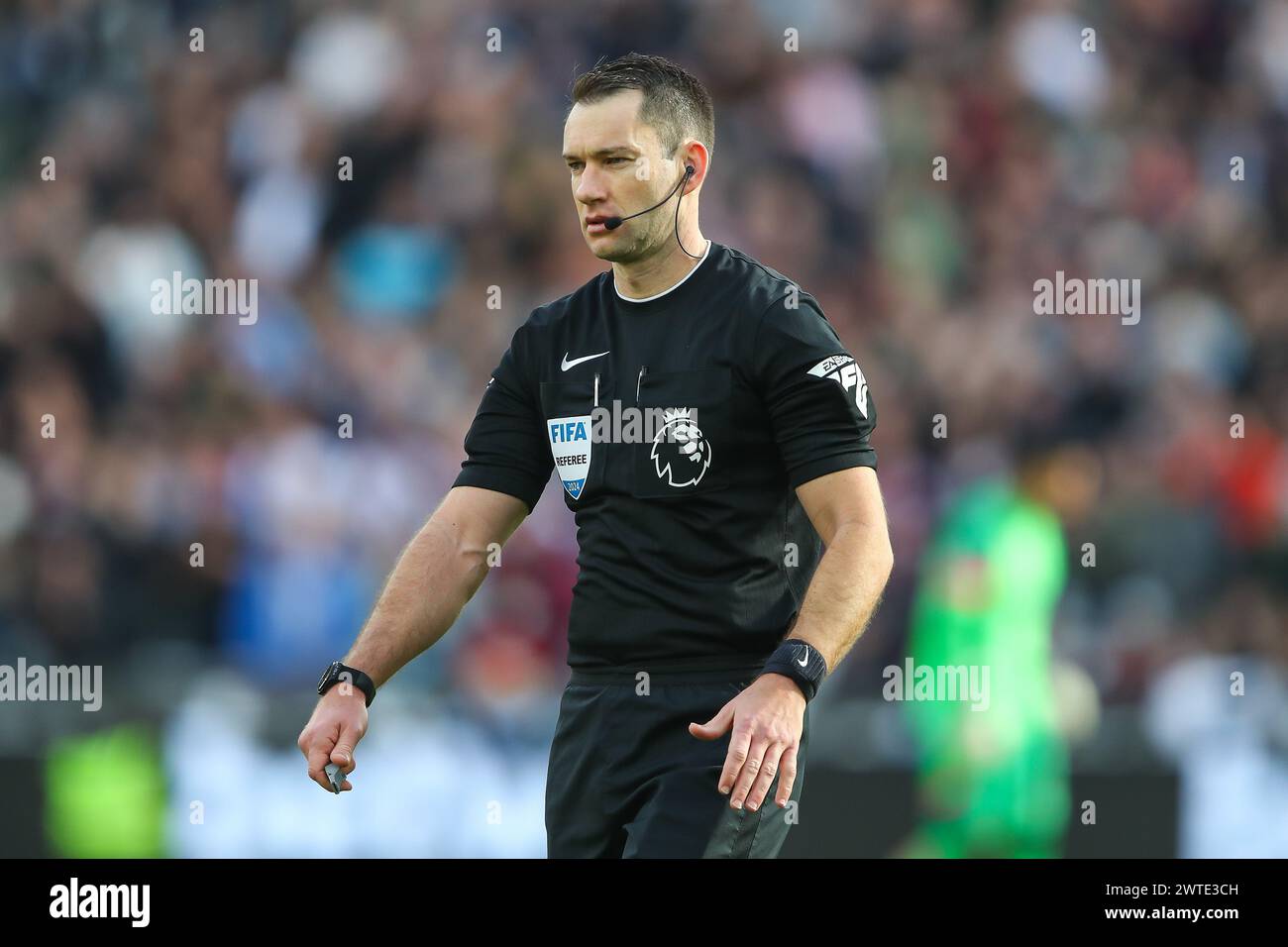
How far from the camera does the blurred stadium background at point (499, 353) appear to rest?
7691mm

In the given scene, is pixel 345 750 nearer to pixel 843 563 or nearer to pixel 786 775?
pixel 786 775

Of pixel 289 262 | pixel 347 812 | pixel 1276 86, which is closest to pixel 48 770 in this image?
pixel 347 812

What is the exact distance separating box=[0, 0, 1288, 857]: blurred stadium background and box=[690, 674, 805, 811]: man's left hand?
3.67 m

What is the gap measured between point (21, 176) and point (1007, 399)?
568 cm

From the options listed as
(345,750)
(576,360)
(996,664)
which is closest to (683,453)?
(576,360)

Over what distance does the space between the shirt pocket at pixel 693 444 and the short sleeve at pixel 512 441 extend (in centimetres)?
41

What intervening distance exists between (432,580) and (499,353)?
215 inches

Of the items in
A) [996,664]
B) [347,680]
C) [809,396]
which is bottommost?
[996,664]

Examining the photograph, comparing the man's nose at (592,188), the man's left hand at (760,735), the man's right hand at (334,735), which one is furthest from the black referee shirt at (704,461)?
the man's right hand at (334,735)

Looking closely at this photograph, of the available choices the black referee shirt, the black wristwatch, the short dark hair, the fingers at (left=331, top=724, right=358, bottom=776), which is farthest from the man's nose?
the fingers at (left=331, top=724, right=358, bottom=776)

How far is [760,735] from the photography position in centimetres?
369

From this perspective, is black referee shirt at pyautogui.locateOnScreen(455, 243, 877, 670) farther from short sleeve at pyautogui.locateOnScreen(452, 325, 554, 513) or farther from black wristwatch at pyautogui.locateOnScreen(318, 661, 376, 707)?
black wristwatch at pyautogui.locateOnScreen(318, 661, 376, 707)

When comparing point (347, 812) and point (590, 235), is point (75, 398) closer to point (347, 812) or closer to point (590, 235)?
point (347, 812)

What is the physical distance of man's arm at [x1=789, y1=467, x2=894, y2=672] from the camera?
389cm
